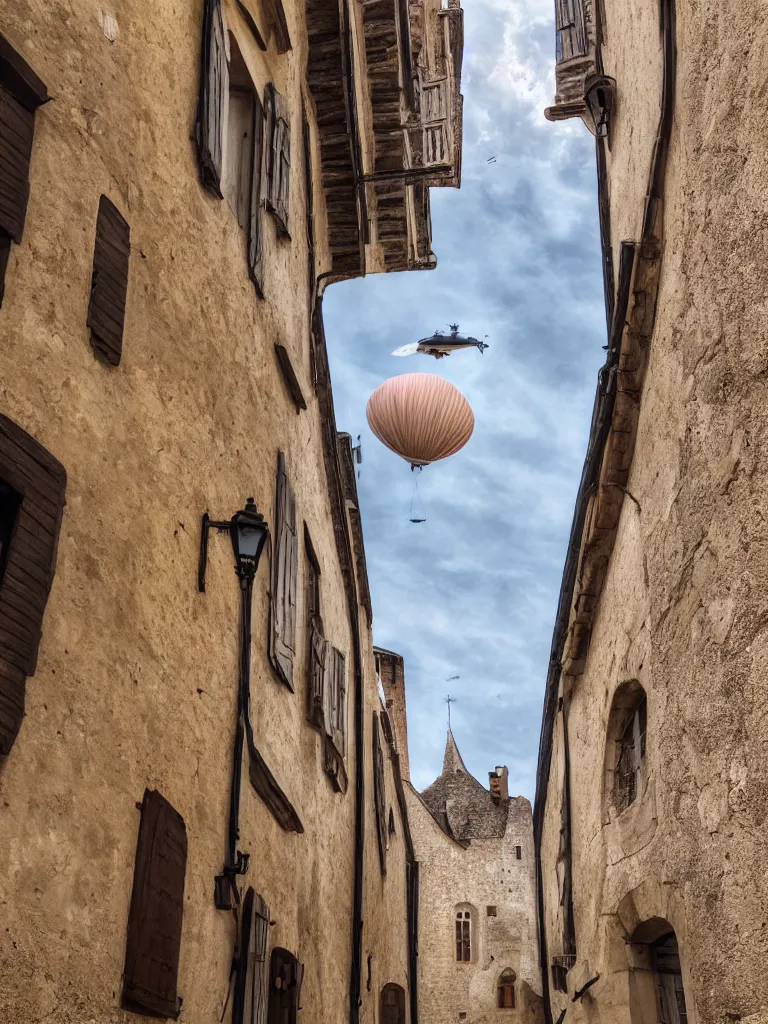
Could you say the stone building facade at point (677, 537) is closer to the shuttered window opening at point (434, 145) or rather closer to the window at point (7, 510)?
the window at point (7, 510)

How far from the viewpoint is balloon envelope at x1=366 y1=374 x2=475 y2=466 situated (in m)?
19.2

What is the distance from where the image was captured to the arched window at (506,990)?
21703mm

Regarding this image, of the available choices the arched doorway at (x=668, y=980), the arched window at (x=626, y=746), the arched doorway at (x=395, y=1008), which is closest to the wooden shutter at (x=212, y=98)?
the arched window at (x=626, y=746)

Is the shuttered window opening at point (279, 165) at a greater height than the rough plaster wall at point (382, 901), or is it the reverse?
the shuttered window opening at point (279, 165)

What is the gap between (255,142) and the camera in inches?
338

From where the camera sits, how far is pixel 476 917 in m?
22.5

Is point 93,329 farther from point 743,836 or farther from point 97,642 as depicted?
point 743,836

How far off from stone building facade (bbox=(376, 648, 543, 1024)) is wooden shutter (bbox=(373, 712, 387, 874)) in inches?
236

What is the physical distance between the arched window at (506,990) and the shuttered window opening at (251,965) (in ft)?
54.4


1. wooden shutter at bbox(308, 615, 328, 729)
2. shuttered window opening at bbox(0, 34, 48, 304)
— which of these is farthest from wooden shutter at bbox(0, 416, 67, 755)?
wooden shutter at bbox(308, 615, 328, 729)

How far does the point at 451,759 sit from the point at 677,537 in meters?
28.3

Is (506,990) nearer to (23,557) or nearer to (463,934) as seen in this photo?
(463,934)

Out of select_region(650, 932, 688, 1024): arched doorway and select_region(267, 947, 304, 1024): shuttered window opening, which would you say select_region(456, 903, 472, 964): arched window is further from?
select_region(650, 932, 688, 1024): arched doorway

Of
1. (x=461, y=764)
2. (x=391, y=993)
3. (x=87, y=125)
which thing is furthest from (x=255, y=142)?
(x=461, y=764)
